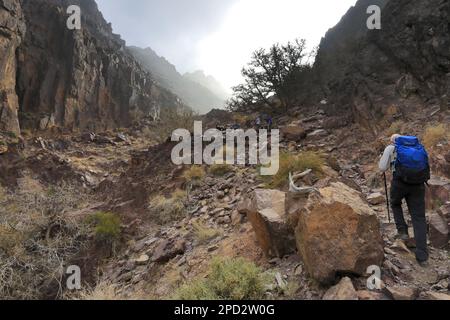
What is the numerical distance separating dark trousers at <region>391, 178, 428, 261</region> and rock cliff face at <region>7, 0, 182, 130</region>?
2647cm

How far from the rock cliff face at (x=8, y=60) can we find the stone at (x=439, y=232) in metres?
25.9

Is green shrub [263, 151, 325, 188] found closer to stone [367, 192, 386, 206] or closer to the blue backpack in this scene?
stone [367, 192, 386, 206]

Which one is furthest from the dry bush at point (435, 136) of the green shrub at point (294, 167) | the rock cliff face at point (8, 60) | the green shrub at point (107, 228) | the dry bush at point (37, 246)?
the rock cliff face at point (8, 60)

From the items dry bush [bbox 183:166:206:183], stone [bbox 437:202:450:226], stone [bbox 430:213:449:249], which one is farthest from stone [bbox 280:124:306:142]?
stone [bbox 430:213:449:249]

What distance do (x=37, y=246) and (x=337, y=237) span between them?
676 centimetres

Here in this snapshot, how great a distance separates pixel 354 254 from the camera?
11.3 feet

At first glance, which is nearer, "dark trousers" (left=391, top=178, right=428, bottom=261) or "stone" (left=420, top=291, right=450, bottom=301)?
"stone" (left=420, top=291, right=450, bottom=301)

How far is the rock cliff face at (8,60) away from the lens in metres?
24.0

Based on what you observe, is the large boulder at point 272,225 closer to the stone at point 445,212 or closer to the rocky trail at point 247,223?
the rocky trail at point 247,223

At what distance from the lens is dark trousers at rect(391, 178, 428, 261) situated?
3.80m

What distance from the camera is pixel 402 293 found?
309 cm

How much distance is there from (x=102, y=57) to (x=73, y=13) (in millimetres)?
5569

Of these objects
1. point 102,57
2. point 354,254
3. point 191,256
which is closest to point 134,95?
point 102,57

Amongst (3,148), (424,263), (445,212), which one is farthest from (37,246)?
(3,148)
